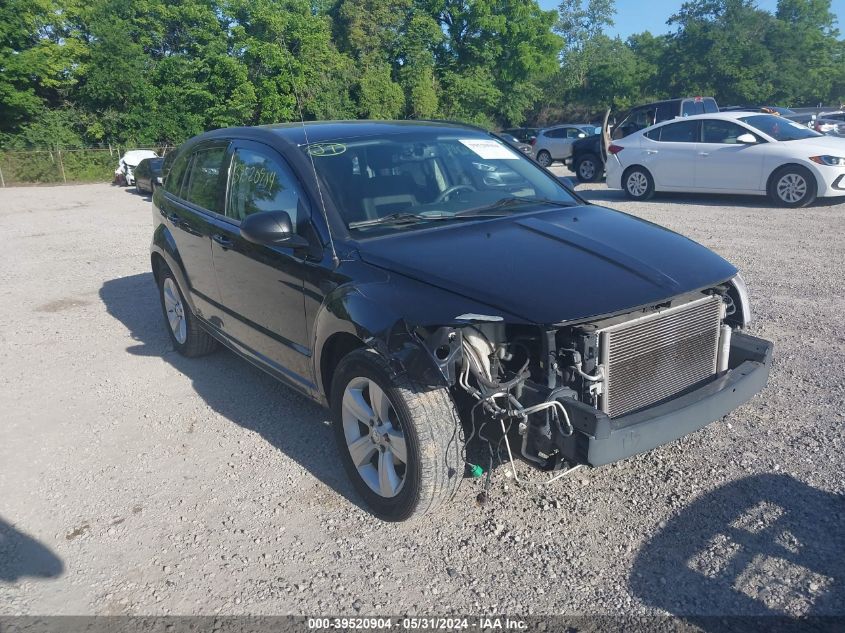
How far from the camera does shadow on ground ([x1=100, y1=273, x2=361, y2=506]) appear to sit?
4.09 metres

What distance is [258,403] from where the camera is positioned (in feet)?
16.1

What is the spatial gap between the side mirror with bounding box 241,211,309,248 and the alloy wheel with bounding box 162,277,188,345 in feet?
7.76

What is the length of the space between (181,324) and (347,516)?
9.88 feet

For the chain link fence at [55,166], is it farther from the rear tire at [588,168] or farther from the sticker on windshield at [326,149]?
the sticker on windshield at [326,149]

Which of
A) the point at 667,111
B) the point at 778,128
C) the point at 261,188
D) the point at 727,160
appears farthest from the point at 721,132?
the point at 261,188

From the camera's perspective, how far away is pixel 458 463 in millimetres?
3150

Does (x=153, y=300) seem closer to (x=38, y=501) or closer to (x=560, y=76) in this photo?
(x=38, y=501)

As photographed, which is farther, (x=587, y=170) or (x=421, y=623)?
(x=587, y=170)

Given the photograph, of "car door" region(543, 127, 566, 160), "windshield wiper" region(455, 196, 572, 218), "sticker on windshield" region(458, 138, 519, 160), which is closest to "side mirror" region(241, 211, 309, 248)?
"windshield wiper" region(455, 196, 572, 218)

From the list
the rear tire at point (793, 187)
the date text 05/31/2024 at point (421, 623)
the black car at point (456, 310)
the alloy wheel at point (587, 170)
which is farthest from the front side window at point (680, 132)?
the date text 05/31/2024 at point (421, 623)

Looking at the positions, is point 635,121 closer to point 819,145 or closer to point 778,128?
point 778,128

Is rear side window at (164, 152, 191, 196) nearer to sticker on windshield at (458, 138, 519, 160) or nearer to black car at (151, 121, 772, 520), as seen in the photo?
black car at (151, 121, 772, 520)

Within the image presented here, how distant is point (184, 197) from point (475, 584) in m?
3.93

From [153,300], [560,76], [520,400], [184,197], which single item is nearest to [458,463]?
[520,400]
